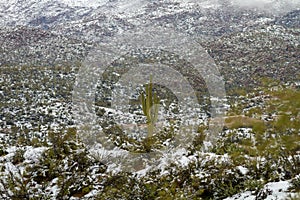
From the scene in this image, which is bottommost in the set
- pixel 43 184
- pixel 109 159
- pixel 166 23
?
pixel 166 23

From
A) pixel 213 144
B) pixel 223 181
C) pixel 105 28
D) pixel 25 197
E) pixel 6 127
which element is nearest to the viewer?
pixel 25 197

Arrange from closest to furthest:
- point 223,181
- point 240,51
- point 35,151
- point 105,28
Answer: point 223,181, point 35,151, point 240,51, point 105,28

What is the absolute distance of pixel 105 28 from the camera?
8338cm

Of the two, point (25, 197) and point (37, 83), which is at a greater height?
point (25, 197)

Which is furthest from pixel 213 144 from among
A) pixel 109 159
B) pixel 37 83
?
pixel 37 83

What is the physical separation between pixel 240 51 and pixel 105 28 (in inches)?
1821

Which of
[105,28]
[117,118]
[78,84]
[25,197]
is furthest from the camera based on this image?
[105,28]

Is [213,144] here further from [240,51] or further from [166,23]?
[166,23]

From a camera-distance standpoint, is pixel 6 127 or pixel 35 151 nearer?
pixel 35 151

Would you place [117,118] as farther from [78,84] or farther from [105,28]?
[105,28]

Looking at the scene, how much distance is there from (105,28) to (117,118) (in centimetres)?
6964

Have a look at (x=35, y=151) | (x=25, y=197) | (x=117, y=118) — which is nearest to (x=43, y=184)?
(x=25, y=197)

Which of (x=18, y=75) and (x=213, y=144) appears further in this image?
(x=18, y=75)

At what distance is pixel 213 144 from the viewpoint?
9.22m
